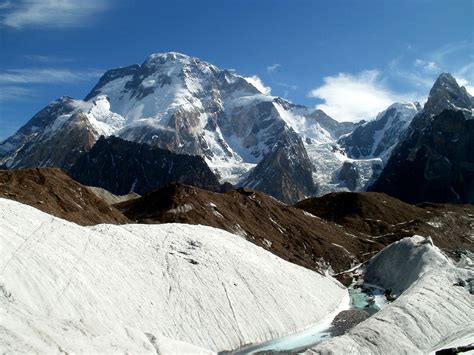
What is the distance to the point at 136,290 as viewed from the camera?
53.3m

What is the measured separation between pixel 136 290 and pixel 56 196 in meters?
56.5

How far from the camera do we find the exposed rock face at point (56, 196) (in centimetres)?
9779

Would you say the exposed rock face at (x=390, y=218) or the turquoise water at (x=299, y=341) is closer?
the turquoise water at (x=299, y=341)

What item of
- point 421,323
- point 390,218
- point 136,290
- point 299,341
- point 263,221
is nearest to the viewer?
point 136,290

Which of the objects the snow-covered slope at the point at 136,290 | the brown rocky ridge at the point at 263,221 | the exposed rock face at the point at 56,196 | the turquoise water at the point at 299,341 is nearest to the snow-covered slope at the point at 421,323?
the turquoise water at the point at 299,341

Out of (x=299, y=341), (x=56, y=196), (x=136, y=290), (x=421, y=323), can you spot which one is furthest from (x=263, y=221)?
(x=136, y=290)

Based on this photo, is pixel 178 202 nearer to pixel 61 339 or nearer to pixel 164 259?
pixel 164 259

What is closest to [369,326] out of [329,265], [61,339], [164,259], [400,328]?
[400,328]

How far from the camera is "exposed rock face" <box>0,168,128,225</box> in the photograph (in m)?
97.8

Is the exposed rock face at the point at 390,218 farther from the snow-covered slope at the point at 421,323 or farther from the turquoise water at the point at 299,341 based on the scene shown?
the snow-covered slope at the point at 421,323

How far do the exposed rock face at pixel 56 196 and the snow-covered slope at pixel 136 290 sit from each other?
110 ft

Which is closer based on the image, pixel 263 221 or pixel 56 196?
pixel 56 196

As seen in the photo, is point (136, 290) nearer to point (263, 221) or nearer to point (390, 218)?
point (263, 221)

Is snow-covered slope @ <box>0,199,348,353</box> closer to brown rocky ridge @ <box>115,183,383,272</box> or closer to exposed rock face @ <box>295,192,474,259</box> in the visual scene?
brown rocky ridge @ <box>115,183,383,272</box>
